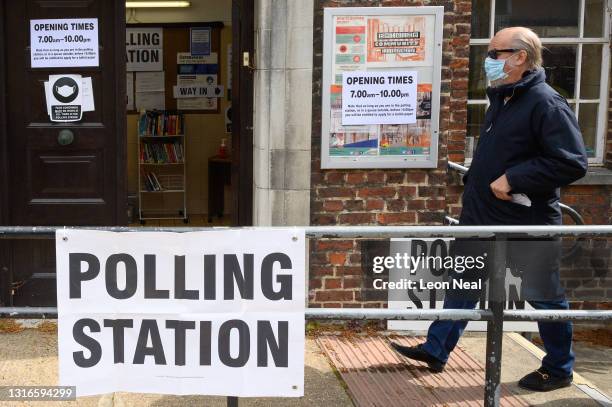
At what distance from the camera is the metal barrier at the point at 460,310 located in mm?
3395

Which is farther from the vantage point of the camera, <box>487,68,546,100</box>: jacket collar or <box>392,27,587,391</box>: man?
<box>487,68,546,100</box>: jacket collar

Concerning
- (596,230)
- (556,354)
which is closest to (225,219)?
(556,354)

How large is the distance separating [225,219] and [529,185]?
6471 millimetres

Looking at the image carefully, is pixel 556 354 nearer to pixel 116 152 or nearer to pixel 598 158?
A: pixel 598 158

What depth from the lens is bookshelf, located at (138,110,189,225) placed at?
10.1m

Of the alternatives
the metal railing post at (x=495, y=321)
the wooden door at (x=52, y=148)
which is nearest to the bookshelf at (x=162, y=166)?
the wooden door at (x=52, y=148)

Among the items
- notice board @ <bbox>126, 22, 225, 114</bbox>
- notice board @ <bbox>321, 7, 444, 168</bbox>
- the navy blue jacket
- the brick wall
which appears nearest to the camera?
the navy blue jacket

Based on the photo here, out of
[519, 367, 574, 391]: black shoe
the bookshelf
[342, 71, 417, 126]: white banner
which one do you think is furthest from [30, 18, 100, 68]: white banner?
the bookshelf

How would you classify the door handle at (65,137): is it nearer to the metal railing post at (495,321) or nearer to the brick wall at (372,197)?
the brick wall at (372,197)

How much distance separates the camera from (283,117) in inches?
215

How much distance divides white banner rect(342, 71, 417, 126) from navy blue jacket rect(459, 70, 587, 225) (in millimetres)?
1092

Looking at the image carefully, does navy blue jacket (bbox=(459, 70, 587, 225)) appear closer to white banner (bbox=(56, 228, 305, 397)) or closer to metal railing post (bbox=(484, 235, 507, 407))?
metal railing post (bbox=(484, 235, 507, 407))

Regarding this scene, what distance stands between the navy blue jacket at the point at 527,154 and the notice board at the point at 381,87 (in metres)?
1.09

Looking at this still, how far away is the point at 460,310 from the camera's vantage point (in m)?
3.56
